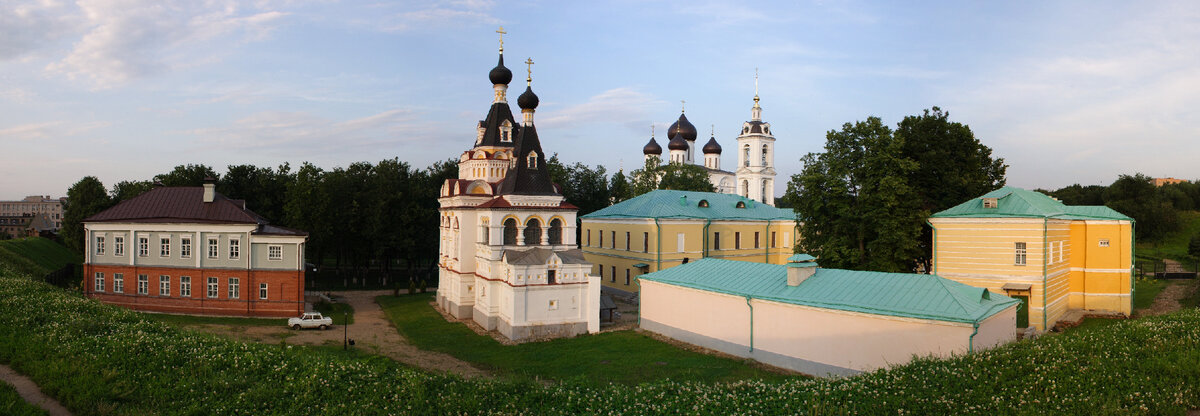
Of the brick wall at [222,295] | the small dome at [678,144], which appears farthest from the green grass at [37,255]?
the small dome at [678,144]

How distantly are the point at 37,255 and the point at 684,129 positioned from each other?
186ft

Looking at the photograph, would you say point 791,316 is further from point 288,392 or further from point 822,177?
point 288,392

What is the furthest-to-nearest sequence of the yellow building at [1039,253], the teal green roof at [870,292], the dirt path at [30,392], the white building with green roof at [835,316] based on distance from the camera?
the yellow building at [1039,253], the teal green roof at [870,292], the white building with green roof at [835,316], the dirt path at [30,392]

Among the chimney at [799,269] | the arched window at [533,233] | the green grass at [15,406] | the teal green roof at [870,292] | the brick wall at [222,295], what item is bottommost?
the brick wall at [222,295]

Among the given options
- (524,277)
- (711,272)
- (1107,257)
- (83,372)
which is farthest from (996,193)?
(83,372)

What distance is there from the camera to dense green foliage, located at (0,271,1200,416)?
9820 millimetres

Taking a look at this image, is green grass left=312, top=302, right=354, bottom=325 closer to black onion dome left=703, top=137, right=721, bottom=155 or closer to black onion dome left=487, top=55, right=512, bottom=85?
black onion dome left=487, top=55, right=512, bottom=85

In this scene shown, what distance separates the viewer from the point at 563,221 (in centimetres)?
2959

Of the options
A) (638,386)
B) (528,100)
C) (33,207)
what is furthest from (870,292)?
(33,207)

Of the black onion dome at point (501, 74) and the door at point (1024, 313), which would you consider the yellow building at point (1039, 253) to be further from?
the black onion dome at point (501, 74)

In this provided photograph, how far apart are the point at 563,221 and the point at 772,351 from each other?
41.3ft

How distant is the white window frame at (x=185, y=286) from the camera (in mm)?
30000

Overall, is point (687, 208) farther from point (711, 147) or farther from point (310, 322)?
point (711, 147)

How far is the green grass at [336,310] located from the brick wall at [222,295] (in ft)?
5.71
